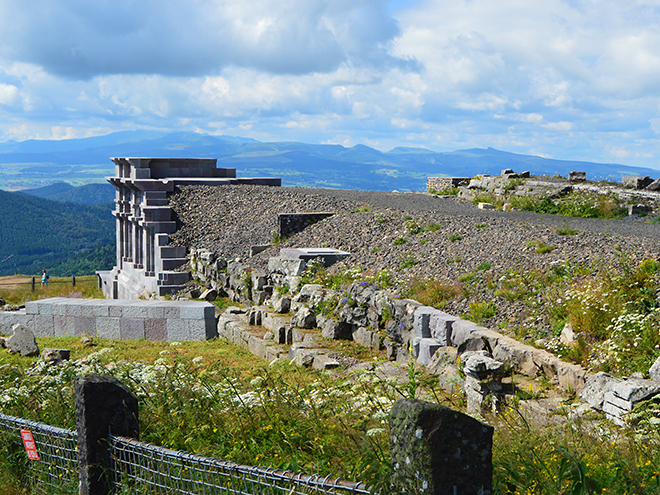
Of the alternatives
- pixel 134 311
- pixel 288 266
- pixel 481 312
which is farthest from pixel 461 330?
pixel 134 311

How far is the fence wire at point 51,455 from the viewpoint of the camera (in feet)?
16.4

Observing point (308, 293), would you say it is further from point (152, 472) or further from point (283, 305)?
point (152, 472)

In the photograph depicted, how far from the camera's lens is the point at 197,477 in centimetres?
Answer: 425

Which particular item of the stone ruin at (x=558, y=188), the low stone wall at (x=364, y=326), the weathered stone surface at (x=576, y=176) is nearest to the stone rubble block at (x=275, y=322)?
the low stone wall at (x=364, y=326)

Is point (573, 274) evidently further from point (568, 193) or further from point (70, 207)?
point (70, 207)

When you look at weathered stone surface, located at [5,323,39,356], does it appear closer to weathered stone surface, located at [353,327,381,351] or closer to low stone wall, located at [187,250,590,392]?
low stone wall, located at [187,250,590,392]

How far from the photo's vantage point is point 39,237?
167500mm

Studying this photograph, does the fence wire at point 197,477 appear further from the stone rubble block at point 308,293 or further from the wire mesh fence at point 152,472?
the stone rubble block at point 308,293

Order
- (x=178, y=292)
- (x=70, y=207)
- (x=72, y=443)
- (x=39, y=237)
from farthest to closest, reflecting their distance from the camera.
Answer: (x=70, y=207), (x=39, y=237), (x=178, y=292), (x=72, y=443)

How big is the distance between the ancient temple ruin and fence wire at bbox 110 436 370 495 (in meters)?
14.2

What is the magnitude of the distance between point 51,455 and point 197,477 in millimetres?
1738

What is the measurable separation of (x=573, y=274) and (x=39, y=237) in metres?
180

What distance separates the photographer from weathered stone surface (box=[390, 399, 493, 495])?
307 cm

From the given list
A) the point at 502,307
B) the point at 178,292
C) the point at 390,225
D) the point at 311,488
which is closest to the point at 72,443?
the point at 311,488
